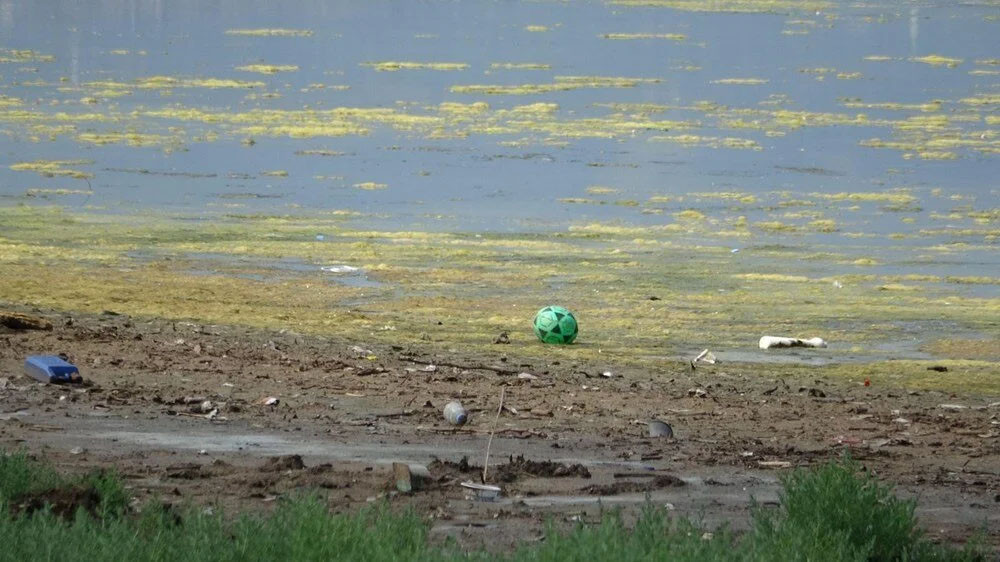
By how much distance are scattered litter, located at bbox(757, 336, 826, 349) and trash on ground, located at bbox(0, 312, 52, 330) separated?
626 centimetres

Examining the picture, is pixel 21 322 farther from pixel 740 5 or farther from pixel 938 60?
pixel 740 5

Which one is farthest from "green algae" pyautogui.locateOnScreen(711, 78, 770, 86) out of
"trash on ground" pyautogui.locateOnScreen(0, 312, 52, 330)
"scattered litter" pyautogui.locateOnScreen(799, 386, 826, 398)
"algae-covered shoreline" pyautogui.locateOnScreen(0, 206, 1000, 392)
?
"trash on ground" pyautogui.locateOnScreen(0, 312, 52, 330)

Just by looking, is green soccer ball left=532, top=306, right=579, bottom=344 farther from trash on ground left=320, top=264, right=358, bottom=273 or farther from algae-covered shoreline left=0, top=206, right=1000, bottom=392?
trash on ground left=320, top=264, right=358, bottom=273

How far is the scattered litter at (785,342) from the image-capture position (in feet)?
51.2

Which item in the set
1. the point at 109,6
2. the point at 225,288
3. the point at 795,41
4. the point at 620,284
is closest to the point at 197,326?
the point at 225,288

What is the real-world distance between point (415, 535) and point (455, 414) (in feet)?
14.2

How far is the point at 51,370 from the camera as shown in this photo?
11.6 meters

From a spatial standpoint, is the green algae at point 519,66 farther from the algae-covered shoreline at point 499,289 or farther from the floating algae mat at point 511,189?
the algae-covered shoreline at point 499,289

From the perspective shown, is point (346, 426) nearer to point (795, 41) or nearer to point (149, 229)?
point (149, 229)

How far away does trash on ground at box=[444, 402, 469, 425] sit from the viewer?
11055 mm

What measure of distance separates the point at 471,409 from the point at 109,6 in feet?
213

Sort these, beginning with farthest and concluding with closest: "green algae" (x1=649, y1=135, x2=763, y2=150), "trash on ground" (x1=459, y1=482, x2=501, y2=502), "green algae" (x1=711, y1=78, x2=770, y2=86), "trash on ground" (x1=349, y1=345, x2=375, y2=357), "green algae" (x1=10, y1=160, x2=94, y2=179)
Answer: "green algae" (x1=711, y1=78, x2=770, y2=86)
"green algae" (x1=649, y1=135, x2=763, y2=150)
"green algae" (x1=10, y1=160, x2=94, y2=179)
"trash on ground" (x1=349, y1=345, x2=375, y2=357)
"trash on ground" (x1=459, y1=482, x2=501, y2=502)

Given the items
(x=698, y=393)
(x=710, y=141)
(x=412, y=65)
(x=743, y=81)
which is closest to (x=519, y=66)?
(x=412, y=65)

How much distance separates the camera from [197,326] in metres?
15.0
